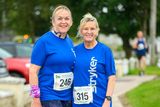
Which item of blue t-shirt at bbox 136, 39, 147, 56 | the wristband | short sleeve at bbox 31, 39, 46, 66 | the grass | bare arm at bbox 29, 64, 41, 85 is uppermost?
short sleeve at bbox 31, 39, 46, 66

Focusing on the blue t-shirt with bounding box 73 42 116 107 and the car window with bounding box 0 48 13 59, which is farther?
the car window with bounding box 0 48 13 59

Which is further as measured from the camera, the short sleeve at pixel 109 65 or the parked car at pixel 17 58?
the parked car at pixel 17 58

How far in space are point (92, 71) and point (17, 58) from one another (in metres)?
13.2

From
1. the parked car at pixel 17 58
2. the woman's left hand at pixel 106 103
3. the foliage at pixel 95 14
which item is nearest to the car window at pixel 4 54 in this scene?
the parked car at pixel 17 58

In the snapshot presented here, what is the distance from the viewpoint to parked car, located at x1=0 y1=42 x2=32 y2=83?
1927 cm

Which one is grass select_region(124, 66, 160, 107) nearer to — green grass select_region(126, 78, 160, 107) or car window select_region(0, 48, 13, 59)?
green grass select_region(126, 78, 160, 107)

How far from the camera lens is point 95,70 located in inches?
265

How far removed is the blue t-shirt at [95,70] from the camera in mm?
6723

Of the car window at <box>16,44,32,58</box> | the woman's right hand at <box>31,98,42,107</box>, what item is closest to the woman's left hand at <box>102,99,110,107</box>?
the woman's right hand at <box>31,98,42,107</box>

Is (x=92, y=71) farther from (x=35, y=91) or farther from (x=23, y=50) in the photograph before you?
(x=23, y=50)

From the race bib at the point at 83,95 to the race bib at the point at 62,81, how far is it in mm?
106

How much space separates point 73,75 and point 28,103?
633cm

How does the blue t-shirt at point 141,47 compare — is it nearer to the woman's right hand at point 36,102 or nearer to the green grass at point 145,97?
the green grass at point 145,97

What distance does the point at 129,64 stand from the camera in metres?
29.3
